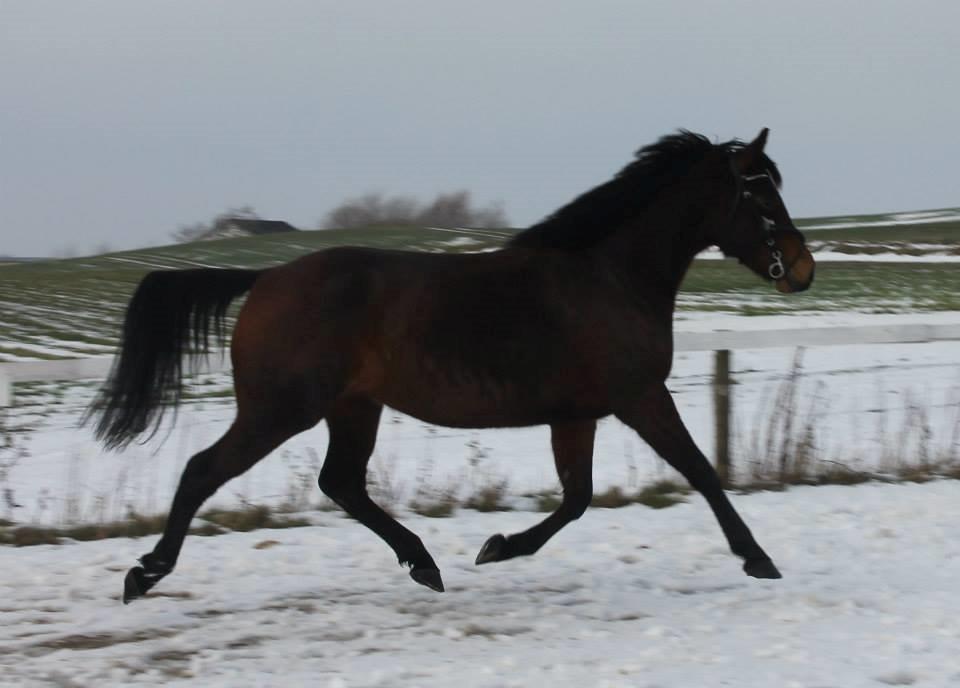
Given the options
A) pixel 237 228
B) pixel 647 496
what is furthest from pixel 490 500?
pixel 237 228

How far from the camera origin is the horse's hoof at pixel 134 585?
15.2 ft

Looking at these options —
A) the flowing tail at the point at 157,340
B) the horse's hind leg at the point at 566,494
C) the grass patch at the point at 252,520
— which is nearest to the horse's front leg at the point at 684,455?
the horse's hind leg at the point at 566,494

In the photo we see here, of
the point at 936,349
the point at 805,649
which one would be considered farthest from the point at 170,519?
the point at 936,349

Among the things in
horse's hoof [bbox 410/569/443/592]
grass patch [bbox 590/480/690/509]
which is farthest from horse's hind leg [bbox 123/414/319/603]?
grass patch [bbox 590/480/690/509]

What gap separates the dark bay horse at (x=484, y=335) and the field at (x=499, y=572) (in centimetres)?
33

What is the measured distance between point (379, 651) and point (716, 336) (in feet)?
14.2

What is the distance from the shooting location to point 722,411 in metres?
7.58

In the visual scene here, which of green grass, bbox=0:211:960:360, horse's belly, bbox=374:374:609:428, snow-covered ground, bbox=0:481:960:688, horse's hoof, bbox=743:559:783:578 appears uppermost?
green grass, bbox=0:211:960:360

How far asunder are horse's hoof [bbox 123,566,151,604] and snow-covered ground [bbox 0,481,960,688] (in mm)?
98

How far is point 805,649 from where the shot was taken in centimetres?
412

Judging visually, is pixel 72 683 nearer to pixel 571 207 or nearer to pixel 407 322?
pixel 407 322

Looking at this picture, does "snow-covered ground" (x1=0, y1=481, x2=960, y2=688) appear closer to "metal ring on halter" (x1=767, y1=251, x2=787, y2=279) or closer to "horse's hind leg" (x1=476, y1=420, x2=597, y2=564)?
"horse's hind leg" (x1=476, y1=420, x2=597, y2=564)

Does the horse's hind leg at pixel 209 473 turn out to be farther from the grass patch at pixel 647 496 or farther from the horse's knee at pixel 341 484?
the grass patch at pixel 647 496

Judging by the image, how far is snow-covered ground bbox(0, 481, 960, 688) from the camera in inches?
153
